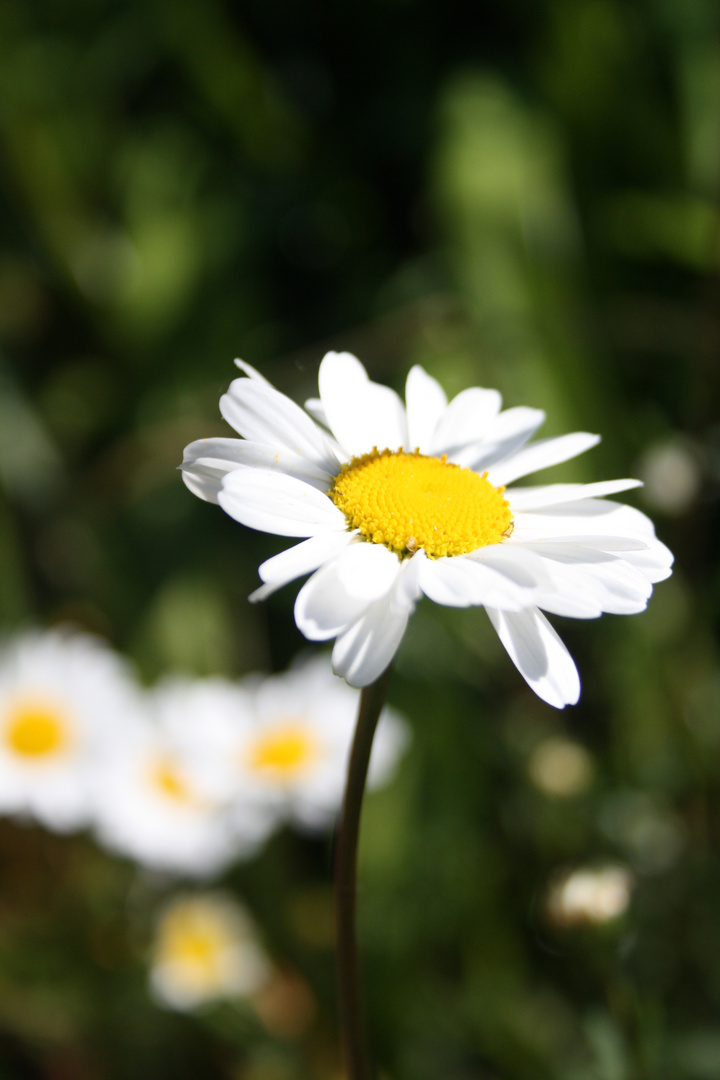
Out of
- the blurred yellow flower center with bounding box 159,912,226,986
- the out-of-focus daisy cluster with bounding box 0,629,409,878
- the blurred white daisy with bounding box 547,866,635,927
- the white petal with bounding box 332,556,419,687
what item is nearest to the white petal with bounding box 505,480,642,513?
the white petal with bounding box 332,556,419,687

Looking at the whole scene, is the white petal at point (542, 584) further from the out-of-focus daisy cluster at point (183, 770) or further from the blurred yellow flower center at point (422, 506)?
the out-of-focus daisy cluster at point (183, 770)

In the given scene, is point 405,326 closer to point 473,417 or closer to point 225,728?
point 225,728

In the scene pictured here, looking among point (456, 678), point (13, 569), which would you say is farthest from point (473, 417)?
point (13, 569)

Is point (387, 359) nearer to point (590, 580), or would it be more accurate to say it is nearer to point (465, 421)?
point (465, 421)

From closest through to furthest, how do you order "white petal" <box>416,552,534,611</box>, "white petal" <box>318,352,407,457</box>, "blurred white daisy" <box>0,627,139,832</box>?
"white petal" <box>416,552,534,611</box>
"white petal" <box>318,352,407,457</box>
"blurred white daisy" <box>0,627,139,832</box>

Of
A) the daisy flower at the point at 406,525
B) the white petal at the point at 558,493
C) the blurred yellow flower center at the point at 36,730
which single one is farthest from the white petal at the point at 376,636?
the blurred yellow flower center at the point at 36,730

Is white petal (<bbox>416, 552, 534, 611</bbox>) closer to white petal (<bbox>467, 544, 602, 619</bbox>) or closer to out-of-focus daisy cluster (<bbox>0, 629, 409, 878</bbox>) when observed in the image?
white petal (<bbox>467, 544, 602, 619</bbox>)

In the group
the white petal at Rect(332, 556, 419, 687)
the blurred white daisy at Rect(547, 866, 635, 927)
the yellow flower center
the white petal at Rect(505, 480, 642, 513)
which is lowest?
the blurred white daisy at Rect(547, 866, 635, 927)
